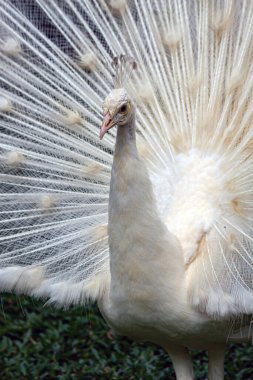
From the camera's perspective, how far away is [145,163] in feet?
12.1

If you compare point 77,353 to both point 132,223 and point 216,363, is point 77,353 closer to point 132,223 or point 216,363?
point 216,363

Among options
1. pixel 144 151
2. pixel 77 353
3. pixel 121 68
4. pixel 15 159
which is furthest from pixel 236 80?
pixel 77 353

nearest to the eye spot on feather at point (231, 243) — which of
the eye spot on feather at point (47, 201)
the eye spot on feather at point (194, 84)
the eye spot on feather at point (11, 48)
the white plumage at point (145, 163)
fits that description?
the white plumage at point (145, 163)

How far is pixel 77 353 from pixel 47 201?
4.94 feet

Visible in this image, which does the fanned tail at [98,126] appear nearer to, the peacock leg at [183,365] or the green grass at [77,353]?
the peacock leg at [183,365]

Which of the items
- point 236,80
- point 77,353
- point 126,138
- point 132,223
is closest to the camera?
point 126,138

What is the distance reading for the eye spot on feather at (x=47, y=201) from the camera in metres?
3.96

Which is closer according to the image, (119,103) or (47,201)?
(119,103)

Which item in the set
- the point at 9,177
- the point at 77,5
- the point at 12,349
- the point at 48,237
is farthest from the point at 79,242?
the point at 12,349

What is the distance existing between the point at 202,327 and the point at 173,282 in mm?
197

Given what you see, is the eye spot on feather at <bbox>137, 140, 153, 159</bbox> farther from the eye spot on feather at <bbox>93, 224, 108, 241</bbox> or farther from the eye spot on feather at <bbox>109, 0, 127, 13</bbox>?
the eye spot on feather at <bbox>109, 0, 127, 13</bbox>

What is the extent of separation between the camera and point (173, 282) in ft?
11.3

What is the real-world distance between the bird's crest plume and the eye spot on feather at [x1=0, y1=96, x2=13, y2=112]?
92 centimetres

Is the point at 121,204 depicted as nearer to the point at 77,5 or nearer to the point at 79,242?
the point at 79,242
